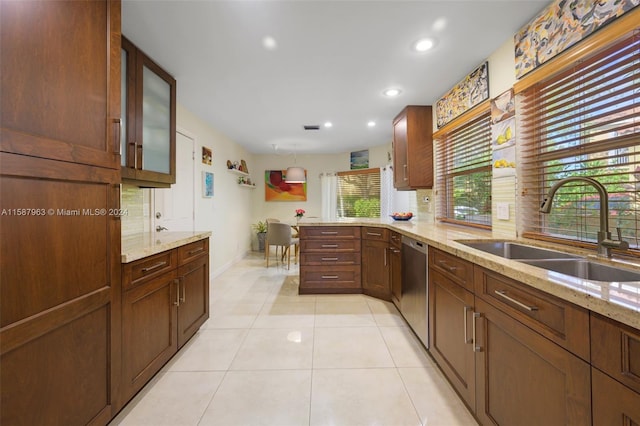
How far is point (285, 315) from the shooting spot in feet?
8.45

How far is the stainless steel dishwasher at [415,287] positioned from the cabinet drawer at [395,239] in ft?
0.37

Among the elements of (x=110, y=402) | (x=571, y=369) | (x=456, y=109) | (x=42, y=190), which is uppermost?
(x=456, y=109)

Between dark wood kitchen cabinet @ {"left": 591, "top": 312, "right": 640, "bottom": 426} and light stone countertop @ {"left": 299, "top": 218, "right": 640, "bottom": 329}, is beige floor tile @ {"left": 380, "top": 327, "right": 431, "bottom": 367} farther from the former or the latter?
dark wood kitchen cabinet @ {"left": 591, "top": 312, "right": 640, "bottom": 426}

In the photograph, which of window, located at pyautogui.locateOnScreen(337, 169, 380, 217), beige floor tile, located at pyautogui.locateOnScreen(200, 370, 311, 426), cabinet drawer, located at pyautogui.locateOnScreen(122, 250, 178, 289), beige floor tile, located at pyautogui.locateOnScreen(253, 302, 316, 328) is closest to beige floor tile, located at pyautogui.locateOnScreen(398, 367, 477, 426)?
beige floor tile, located at pyautogui.locateOnScreen(200, 370, 311, 426)

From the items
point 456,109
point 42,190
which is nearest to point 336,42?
point 456,109

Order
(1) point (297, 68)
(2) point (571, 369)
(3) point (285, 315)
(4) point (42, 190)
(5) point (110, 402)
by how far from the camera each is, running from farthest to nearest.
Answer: (3) point (285, 315)
(1) point (297, 68)
(5) point (110, 402)
(4) point (42, 190)
(2) point (571, 369)

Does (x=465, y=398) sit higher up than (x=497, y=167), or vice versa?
(x=497, y=167)

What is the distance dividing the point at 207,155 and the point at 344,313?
2911mm

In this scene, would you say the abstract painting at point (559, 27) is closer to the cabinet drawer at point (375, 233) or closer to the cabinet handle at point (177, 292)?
the cabinet drawer at point (375, 233)

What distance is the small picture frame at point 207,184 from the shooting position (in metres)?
3.64

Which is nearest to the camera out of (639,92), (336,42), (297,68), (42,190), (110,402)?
(42,190)

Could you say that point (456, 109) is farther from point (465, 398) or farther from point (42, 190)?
point (42, 190)

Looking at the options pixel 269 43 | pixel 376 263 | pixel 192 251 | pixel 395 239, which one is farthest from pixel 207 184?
pixel 395 239

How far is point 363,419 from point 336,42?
2424 millimetres
